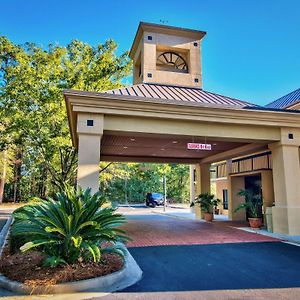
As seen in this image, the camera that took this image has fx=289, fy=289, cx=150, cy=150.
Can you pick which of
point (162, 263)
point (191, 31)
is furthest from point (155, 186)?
point (162, 263)

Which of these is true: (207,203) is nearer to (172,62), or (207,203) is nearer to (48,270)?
(172,62)

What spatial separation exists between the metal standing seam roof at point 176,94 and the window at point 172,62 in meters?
2.31

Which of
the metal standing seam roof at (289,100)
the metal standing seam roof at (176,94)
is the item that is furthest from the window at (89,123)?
the metal standing seam roof at (289,100)

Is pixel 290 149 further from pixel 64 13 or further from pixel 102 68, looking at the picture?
pixel 102 68

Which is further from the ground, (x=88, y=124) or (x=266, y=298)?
(x=88, y=124)

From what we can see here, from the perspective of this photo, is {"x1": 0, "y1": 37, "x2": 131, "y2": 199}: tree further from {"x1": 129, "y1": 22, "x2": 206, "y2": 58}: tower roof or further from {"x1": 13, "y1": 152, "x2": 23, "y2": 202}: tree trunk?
{"x1": 13, "y1": 152, "x2": 23, "y2": 202}: tree trunk

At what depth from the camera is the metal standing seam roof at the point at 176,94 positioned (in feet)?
35.0

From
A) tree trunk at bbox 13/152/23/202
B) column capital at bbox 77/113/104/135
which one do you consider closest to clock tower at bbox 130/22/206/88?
column capital at bbox 77/113/104/135

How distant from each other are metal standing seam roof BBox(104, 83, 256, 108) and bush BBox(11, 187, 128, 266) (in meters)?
4.95

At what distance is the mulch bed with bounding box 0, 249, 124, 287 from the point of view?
16.8 feet

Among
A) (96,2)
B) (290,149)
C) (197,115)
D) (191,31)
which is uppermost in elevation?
(191,31)

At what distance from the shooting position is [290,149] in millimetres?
11266

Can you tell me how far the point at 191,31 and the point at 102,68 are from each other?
6.51 metres

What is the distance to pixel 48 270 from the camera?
218 inches
